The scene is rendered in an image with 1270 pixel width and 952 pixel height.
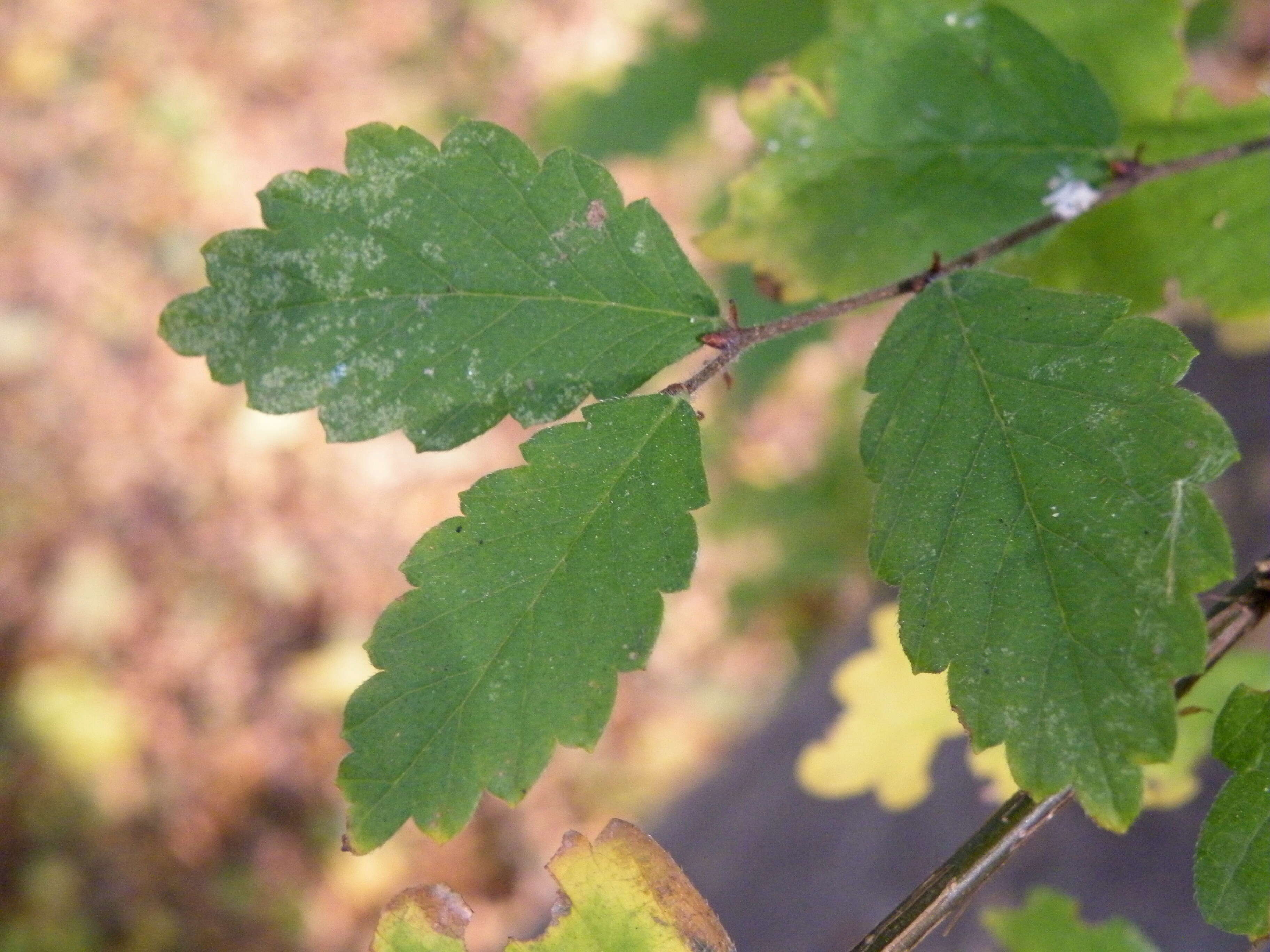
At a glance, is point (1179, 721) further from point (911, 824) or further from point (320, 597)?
point (320, 597)

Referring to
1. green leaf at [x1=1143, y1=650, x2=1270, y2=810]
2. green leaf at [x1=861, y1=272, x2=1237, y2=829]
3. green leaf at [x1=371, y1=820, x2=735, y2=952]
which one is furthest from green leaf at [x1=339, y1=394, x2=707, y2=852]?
green leaf at [x1=1143, y1=650, x2=1270, y2=810]

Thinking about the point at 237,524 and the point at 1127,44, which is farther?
the point at 237,524

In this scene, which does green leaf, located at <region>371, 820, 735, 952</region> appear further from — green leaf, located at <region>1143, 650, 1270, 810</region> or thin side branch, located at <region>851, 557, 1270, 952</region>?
green leaf, located at <region>1143, 650, 1270, 810</region>

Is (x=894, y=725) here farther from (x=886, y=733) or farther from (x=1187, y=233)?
(x=1187, y=233)

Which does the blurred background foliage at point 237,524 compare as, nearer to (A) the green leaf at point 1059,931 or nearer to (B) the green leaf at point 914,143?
(B) the green leaf at point 914,143

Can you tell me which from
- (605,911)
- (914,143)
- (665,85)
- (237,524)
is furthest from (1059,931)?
(237,524)

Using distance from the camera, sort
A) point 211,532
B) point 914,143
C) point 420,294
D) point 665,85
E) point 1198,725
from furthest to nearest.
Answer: point 211,532 < point 665,85 < point 1198,725 < point 914,143 < point 420,294
